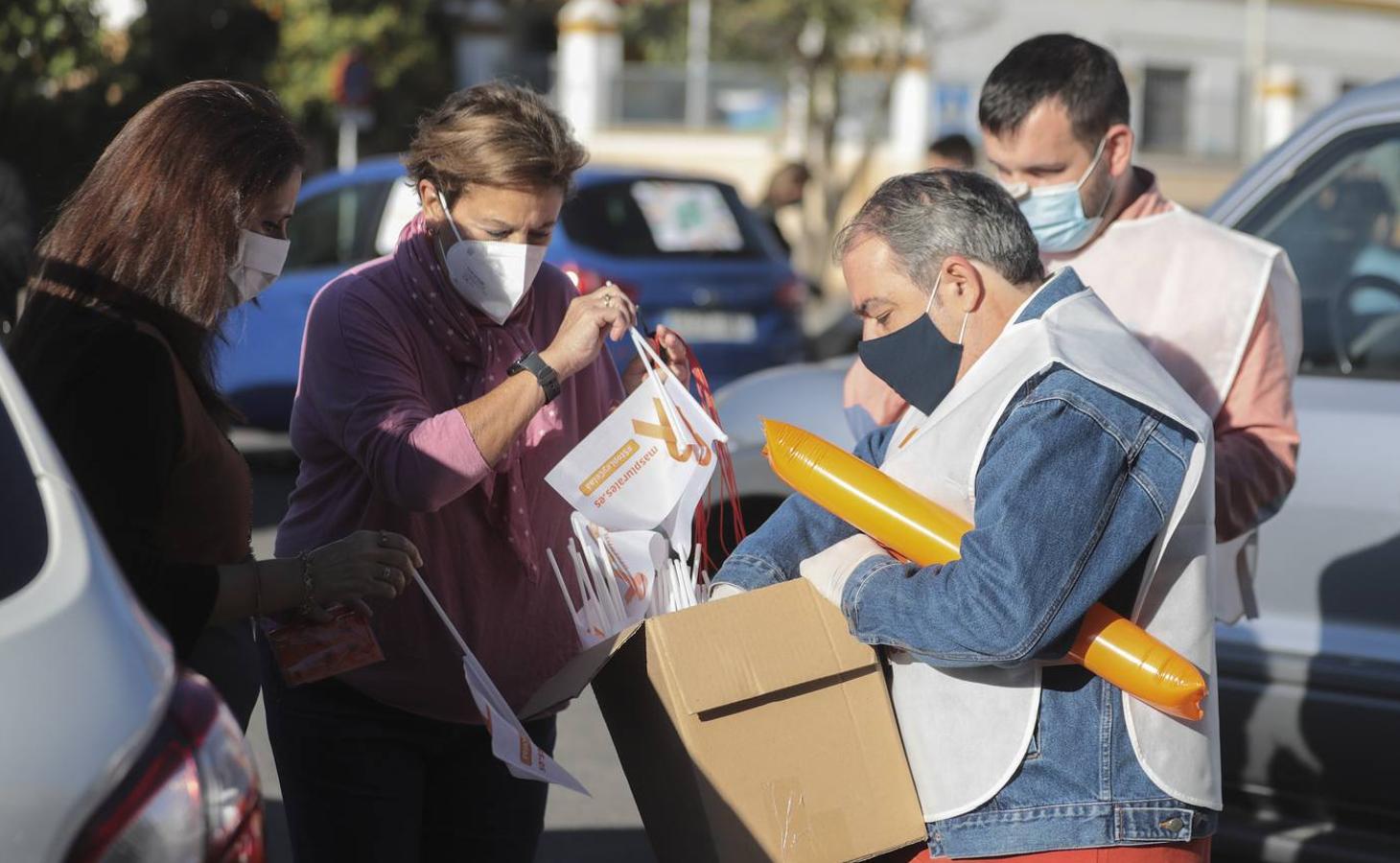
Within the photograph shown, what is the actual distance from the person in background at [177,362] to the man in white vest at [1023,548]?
31.2 inches

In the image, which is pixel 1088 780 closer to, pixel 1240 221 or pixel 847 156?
pixel 1240 221

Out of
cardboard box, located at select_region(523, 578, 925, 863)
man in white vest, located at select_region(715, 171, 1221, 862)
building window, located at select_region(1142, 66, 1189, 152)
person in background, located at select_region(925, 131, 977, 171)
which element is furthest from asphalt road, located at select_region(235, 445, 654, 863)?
building window, located at select_region(1142, 66, 1189, 152)

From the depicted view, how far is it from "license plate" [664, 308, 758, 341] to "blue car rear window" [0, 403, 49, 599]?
25.8 ft

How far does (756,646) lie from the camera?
238 centimetres

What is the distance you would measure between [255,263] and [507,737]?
0.82 m

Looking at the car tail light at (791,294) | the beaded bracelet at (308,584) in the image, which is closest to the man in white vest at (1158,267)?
the beaded bracelet at (308,584)

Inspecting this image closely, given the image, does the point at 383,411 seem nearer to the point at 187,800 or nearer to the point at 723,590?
the point at 723,590

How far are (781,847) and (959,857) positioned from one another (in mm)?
248

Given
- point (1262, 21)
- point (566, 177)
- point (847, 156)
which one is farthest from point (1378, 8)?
point (566, 177)

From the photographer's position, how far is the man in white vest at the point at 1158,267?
3.37 meters

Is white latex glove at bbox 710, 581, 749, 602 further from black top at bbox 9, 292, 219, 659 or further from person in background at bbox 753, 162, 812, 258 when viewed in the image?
person in background at bbox 753, 162, 812, 258

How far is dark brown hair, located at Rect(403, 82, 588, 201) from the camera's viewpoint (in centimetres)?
286

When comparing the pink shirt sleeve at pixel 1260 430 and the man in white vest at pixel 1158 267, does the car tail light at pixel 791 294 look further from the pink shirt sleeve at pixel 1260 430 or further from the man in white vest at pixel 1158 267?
the pink shirt sleeve at pixel 1260 430

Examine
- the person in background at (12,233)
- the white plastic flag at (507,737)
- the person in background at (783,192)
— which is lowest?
the person in background at (783,192)
